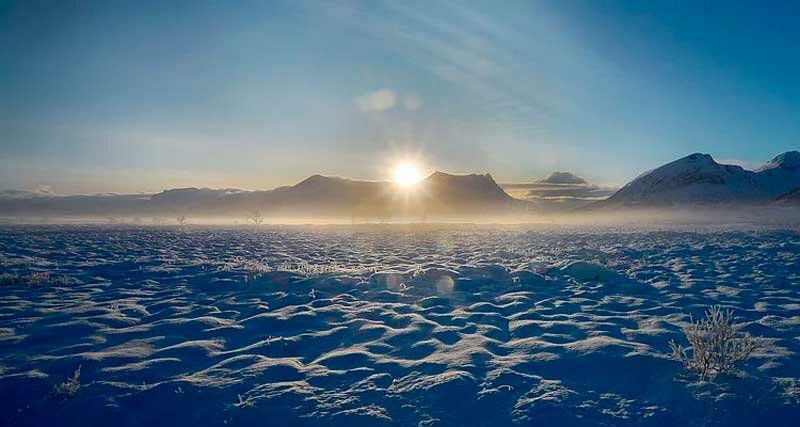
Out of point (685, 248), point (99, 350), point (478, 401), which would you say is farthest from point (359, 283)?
point (685, 248)

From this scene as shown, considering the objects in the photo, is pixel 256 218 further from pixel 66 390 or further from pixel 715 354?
pixel 715 354

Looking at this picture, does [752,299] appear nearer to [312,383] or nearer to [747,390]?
[747,390]

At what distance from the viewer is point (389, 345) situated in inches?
265

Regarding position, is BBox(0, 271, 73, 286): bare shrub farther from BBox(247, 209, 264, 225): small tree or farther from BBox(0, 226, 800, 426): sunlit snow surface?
BBox(247, 209, 264, 225): small tree

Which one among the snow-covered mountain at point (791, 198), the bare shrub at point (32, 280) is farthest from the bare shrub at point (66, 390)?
the snow-covered mountain at point (791, 198)

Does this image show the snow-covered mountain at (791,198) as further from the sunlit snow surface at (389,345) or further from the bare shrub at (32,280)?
the bare shrub at (32,280)

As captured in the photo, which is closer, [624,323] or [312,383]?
[312,383]

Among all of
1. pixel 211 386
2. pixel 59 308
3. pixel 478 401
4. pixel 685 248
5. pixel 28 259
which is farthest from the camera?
pixel 685 248

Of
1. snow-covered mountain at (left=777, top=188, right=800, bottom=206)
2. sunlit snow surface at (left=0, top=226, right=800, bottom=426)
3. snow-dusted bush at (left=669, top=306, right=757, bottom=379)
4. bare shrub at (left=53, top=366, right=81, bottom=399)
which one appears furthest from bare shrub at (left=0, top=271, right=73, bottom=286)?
snow-covered mountain at (left=777, top=188, right=800, bottom=206)

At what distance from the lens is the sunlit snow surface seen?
4656 millimetres

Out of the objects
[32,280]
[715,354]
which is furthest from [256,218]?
[715,354]

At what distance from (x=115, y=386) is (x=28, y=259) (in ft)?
47.4

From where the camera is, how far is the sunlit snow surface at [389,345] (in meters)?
4.66

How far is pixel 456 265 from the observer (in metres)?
14.6
